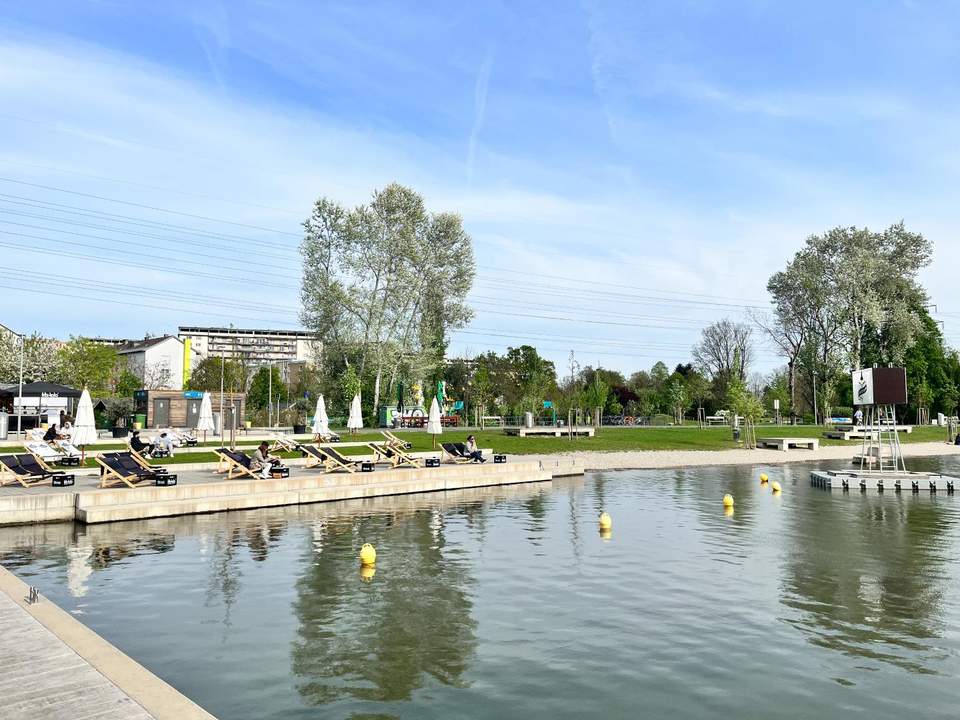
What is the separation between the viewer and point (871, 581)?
46.3 ft

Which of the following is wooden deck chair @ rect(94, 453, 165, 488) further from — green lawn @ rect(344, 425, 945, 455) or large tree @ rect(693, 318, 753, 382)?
large tree @ rect(693, 318, 753, 382)

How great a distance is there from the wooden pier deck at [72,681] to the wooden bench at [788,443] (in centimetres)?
5044

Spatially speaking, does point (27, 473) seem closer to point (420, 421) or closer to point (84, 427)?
point (84, 427)

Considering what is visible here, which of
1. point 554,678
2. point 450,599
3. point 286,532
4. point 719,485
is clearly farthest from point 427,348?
point 554,678

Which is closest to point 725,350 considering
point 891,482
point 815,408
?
point 815,408

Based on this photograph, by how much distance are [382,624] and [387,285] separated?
147 ft

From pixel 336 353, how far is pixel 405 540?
36.8 metres

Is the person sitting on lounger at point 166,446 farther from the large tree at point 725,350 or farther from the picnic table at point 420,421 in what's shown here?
the large tree at point 725,350

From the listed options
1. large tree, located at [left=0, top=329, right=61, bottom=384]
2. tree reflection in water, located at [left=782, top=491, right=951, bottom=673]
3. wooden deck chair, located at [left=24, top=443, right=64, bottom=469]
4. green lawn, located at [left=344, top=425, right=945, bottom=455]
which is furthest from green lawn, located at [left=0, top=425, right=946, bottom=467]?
large tree, located at [left=0, top=329, right=61, bottom=384]

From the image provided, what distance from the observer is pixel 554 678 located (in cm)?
894

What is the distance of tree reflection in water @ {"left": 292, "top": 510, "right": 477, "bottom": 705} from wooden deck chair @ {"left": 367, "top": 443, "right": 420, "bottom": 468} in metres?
12.6

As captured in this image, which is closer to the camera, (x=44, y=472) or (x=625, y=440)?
(x=44, y=472)

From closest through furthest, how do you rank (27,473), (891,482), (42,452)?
(27,473) < (42,452) < (891,482)

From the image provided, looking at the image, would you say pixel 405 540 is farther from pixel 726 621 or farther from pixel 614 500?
pixel 614 500
